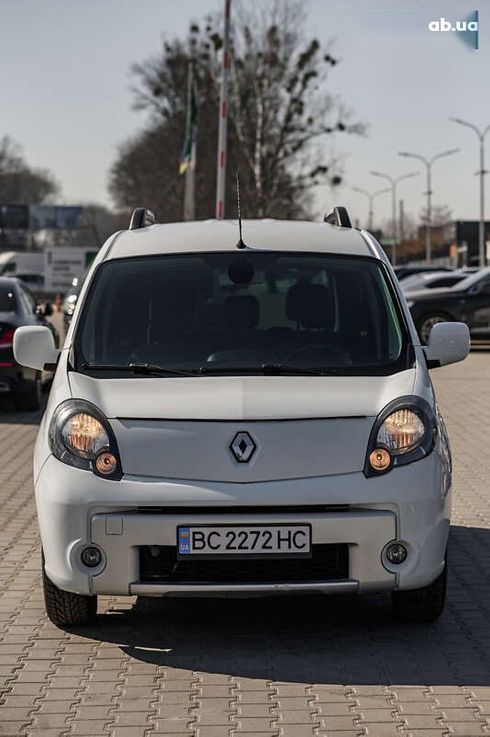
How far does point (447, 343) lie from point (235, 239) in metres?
1.10

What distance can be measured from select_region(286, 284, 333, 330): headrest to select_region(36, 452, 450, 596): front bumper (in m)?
1.16

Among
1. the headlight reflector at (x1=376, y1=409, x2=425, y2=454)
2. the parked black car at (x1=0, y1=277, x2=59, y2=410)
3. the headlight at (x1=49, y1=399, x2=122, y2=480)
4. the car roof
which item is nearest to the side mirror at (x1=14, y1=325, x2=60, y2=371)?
the car roof

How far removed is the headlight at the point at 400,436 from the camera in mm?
6312

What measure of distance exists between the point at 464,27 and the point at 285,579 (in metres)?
21.2

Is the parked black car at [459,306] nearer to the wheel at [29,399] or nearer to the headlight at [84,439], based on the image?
the wheel at [29,399]

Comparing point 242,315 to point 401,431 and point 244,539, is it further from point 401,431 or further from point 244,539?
point 244,539

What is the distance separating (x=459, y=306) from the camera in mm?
30609

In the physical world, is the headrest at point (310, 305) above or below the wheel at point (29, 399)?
above

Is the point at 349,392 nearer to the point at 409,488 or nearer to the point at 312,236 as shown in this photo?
the point at 409,488

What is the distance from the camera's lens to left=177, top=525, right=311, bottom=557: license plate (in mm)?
6184

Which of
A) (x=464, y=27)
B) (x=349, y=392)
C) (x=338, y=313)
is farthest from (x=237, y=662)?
(x=464, y=27)

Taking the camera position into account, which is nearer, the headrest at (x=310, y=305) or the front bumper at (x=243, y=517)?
the front bumper at (x=243, y=517)

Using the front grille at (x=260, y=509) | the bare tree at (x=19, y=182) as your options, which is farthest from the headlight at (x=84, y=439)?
the bare tree at (x=19, y=182)

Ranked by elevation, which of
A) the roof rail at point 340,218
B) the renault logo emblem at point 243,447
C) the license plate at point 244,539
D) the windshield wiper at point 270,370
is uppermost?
the roof rail at point 340,218
